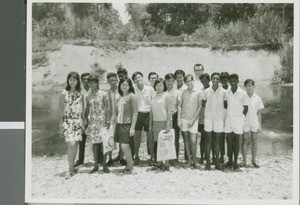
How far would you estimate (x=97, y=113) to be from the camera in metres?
2.19

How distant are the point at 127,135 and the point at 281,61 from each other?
1.00 metres

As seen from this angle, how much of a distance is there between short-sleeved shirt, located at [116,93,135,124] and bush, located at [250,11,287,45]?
83cm

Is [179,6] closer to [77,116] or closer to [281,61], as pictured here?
[281,61]

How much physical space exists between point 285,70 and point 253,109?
0.97 feet

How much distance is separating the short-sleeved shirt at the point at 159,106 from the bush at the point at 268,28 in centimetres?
66

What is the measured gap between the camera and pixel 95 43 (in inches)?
86.7

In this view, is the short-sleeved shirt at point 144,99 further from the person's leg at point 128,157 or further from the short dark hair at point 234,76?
the short dark hair at point 234,76

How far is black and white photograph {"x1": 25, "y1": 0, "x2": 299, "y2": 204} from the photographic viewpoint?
2.17 meters

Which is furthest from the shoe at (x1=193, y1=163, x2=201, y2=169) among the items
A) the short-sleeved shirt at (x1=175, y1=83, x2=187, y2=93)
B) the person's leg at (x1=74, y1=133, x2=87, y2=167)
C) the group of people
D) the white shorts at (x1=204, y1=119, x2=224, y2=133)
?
the person's leg at (x1=74, y1=133, x2=87, y2=167)

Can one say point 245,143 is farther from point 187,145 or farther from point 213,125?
point 187,145

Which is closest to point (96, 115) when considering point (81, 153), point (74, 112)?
point (74, 112)

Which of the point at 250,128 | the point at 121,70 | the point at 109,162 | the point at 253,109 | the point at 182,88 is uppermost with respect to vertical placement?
the point at 121,70

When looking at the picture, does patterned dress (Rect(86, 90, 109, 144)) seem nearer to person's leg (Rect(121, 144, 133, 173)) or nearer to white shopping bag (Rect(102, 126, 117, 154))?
white shopping bag (Rect(102, 126, 117, 154))

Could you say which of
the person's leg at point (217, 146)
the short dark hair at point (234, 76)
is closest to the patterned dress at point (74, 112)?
the person's leg at point (217, 146)
